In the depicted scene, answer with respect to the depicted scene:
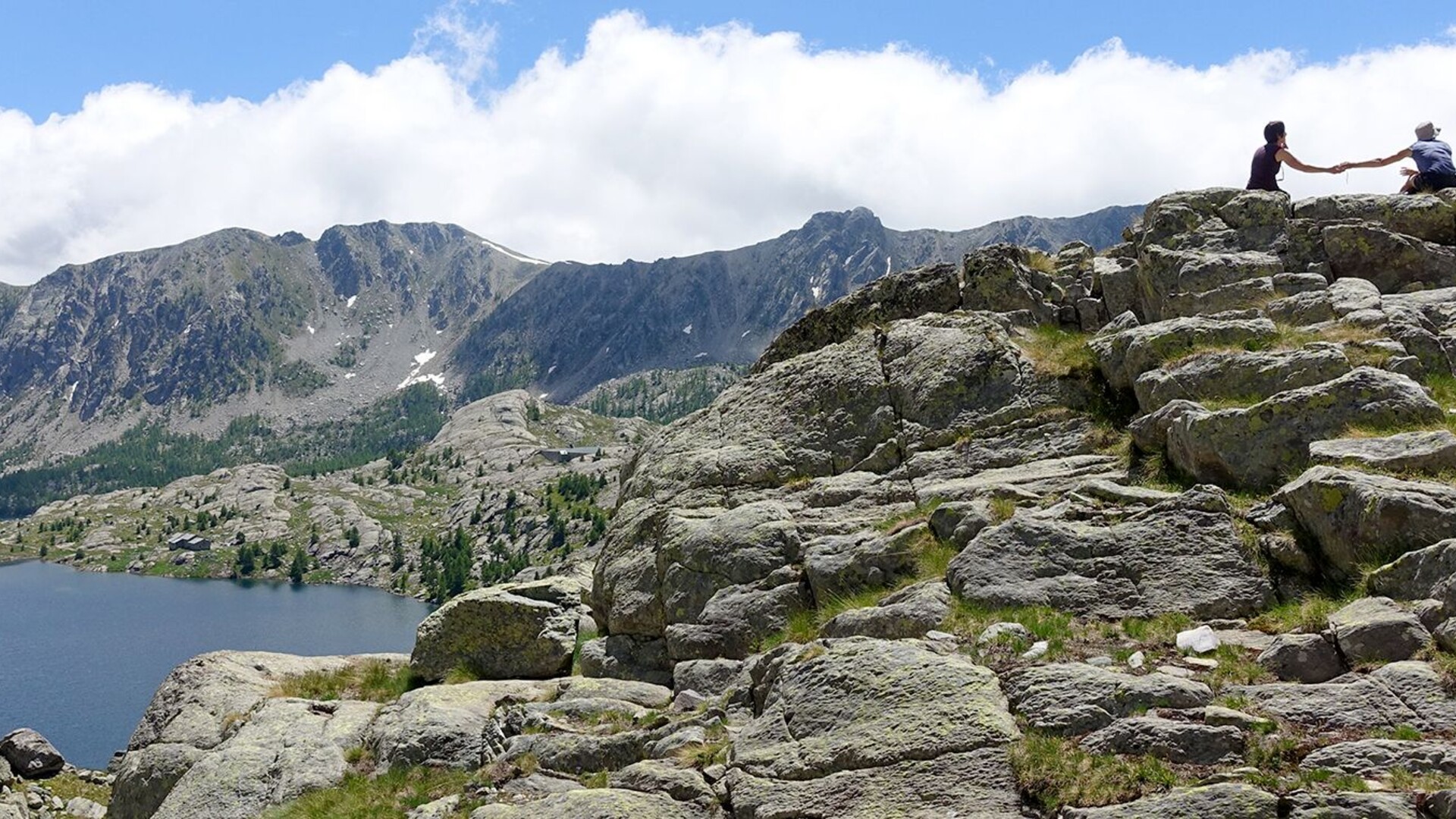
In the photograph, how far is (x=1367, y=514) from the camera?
15.1m

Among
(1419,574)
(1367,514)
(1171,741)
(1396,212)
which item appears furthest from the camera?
(1396,212)

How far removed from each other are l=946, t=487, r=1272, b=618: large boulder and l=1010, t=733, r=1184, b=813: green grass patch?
4.28 m

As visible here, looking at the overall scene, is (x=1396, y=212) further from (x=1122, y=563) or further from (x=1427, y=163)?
(x=1122, y=563)

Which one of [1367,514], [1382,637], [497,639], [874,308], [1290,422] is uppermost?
[874,308]

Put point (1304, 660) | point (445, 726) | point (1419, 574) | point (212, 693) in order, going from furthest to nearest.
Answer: point (212, 693)
point (445, 726)
point (1419, 574)
point (1304, 660)

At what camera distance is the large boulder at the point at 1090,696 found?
41.7 ft

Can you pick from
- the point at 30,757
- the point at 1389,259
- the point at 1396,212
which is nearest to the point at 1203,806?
the point at 1389,259

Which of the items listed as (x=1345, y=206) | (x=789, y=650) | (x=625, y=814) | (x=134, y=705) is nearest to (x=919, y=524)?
(x=789, y=650)

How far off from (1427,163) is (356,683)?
106 feet

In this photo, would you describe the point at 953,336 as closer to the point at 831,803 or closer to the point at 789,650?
the point at 789,650

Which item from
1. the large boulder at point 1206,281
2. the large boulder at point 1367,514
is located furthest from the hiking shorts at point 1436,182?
the large boulder at point 1367,514

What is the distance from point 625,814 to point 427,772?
239 inches

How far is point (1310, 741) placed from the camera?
37.3 feet

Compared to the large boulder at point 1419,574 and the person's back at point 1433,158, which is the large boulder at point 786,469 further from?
the person's back at point 1433,158
